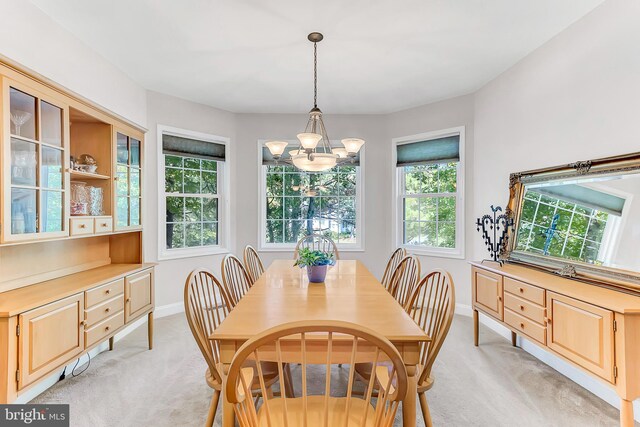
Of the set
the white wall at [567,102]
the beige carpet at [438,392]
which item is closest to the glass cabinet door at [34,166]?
the beige carpet at [438,392]

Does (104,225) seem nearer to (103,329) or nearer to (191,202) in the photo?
(103,329)

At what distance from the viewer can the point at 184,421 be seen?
1.96 meters

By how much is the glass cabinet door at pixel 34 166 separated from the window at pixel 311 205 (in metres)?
2.63

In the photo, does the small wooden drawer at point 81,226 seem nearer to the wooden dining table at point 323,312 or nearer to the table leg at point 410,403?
the wooden dining table at point 323,312

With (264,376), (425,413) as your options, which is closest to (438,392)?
(425,413)

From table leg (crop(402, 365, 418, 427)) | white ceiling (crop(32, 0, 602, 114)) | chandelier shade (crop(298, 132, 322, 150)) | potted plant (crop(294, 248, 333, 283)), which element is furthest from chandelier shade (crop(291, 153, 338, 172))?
table leg (crop(402, 365, 418, 427))

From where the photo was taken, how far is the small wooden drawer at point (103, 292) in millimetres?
2219

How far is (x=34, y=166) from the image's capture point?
6.48ft

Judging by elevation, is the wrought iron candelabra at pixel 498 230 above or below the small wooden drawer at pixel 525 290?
Result: above

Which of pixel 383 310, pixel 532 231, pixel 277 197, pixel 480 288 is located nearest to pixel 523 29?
pixel 532 231

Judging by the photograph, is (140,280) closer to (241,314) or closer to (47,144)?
(47,144)

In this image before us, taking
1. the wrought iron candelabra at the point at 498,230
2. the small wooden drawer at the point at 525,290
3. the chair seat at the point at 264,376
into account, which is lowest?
the chair seat at the point at 264,376

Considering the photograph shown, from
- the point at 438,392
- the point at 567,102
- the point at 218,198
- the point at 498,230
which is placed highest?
the point at 567,102

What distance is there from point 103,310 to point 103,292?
0.14 metres
